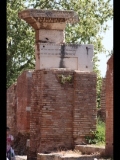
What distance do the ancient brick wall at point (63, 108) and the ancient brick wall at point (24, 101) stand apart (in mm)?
3437

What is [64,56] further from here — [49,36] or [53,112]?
[53,112]

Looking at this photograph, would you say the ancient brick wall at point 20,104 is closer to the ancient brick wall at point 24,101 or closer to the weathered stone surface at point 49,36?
the ancient brick wall at point 24,101

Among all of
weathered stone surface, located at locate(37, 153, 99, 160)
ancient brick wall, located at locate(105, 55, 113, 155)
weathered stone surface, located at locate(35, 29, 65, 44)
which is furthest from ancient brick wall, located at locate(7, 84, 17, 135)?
ancient brick wall, located at locate(105, 55, 113, 155)

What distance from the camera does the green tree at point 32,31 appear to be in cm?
2609

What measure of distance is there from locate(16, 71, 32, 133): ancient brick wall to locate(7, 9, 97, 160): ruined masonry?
3066 mm

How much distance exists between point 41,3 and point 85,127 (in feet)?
44.8

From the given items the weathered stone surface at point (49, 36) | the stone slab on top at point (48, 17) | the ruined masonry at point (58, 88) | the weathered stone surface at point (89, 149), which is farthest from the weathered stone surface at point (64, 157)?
the stone slab on top at point (48, 17)

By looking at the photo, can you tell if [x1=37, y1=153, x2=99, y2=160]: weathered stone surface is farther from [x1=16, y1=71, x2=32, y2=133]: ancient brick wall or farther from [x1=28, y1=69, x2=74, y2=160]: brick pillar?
[x1=16, y1=71, x2=32, y2=133]: ancient brick wall

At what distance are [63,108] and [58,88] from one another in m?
0.50

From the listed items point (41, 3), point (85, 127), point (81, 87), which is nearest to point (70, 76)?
point (81, 87)
